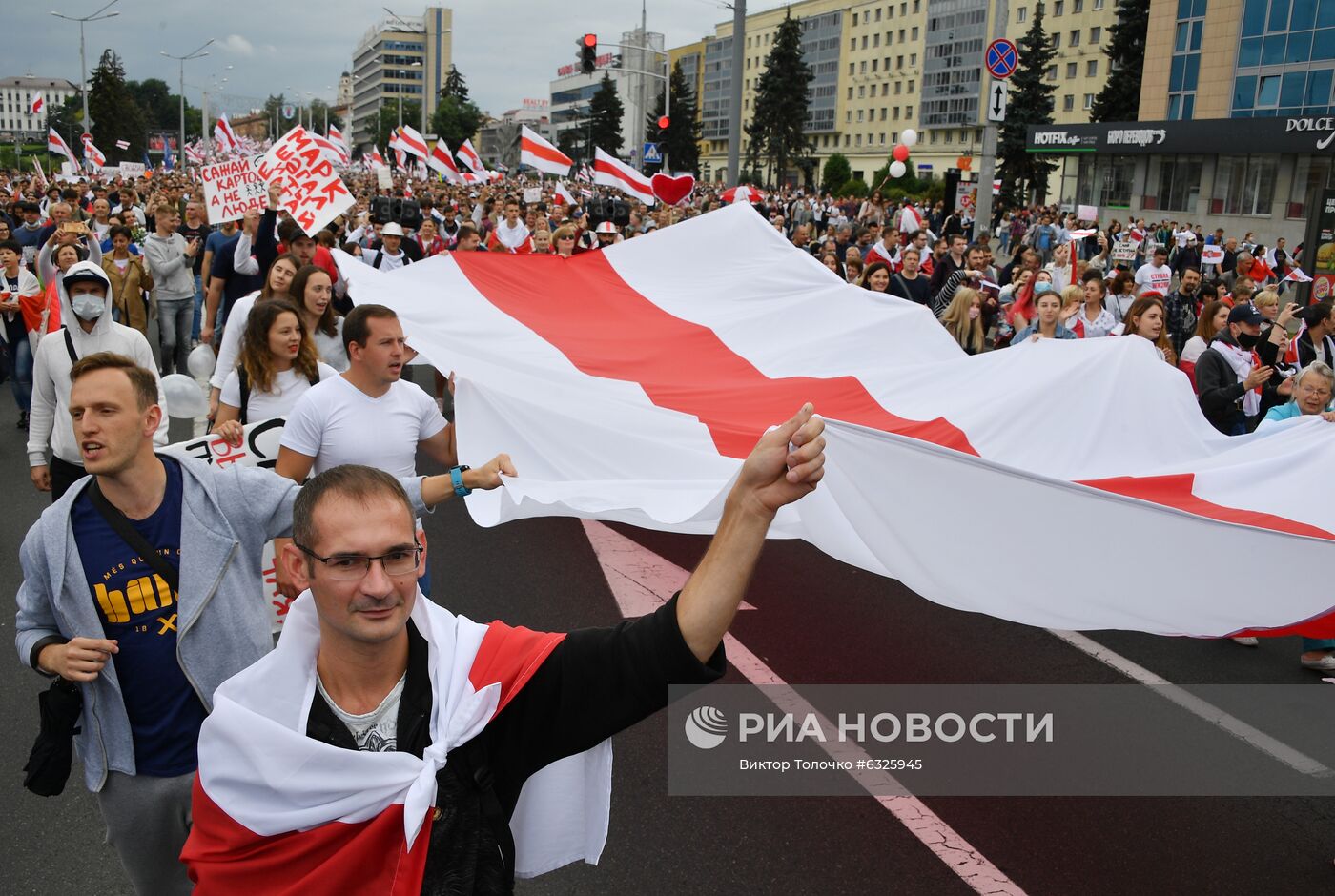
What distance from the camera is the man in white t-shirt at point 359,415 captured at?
4.57 metres

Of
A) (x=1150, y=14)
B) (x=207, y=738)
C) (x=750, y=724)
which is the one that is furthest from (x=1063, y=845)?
(x=1150, y=14)

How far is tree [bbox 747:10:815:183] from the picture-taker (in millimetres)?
97125

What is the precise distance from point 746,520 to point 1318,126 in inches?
1671

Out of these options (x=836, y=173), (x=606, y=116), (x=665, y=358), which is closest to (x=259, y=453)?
(x=665, y=358)

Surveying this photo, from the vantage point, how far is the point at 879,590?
6941mm

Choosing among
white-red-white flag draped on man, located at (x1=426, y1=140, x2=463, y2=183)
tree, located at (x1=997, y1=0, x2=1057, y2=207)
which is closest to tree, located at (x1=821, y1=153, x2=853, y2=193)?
tree, located at (x1=997, y1=0, x2=1057, y2=207)

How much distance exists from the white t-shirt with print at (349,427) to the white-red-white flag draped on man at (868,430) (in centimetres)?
41

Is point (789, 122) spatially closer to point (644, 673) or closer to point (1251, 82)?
point (1251, 82)

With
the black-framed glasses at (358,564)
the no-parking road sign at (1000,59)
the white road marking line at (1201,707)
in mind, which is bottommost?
the white road marking line at (1201,707)

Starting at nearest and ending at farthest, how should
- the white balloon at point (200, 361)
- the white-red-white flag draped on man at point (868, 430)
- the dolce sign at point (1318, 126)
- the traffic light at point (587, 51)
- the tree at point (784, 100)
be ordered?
the white-red-white flag draped on man at point (868, 430) → the white balloon at point (200, 361) → the traffic light at point (587, 51) → the dolce sign at point (1318, 126) → the tree at point (784, 100)

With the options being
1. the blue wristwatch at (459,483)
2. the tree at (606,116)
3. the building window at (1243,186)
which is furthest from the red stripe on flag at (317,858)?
the tree at (606,116)

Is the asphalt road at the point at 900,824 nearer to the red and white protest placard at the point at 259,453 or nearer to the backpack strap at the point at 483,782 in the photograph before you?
the red and white protest placard at the point at 259,453

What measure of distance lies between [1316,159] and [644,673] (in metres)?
45.8

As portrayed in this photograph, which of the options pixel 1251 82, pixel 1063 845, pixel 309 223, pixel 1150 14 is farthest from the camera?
pixel 1150 14
